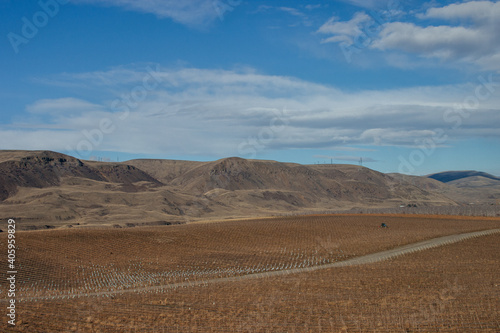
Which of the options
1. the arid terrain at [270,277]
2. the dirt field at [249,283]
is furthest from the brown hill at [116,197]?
the dirt field at [249,283]

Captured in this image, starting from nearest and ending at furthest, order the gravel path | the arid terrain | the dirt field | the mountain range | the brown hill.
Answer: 1. the dirt field
2. the arid terrain
3. the gravel path
4. the mountain range
5. the brown hill

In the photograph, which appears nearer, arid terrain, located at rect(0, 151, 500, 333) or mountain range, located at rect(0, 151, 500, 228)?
arid terrain, located at rect(0, 151, 500, 333)

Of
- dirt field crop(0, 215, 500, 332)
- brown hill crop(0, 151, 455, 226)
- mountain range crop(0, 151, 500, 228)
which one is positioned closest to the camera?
dirt field crop(0, 215, 500, 332)

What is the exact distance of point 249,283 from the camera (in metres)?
27.7

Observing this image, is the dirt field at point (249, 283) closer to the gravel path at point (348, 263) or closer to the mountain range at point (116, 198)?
the gravel path at point (348, 263)

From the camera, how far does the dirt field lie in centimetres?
1792

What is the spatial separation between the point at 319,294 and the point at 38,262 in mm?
24620

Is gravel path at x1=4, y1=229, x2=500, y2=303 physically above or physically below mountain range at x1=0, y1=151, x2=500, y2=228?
below

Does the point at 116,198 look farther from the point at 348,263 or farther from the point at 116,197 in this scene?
the point at 348,263

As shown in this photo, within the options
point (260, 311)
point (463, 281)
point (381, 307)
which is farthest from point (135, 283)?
point (463, 281)

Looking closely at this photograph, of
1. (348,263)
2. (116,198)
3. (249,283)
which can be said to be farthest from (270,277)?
(116,198)

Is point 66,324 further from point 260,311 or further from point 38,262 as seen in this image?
point 38,262

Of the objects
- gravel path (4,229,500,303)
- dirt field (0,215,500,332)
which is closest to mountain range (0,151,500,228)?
dirt field (0,215,500,332)

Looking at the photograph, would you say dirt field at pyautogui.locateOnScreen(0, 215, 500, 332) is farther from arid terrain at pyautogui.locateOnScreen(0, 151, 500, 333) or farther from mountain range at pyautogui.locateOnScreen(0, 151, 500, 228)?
mountain range at pyautogui.locateOnScreen(0, 151, 500, 228)
